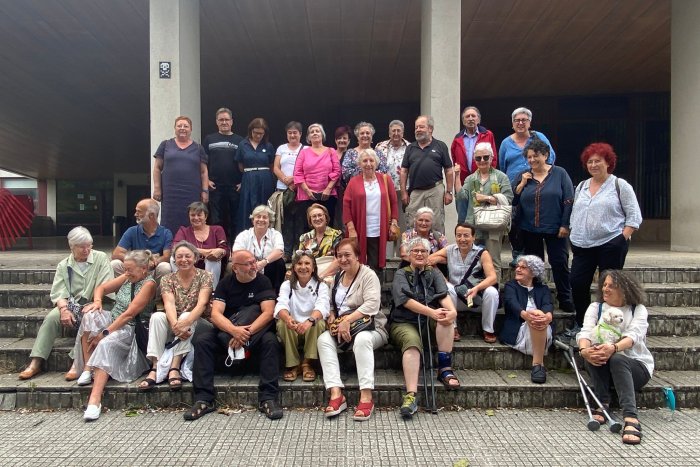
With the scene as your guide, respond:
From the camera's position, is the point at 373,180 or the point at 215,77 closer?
the point at 373,180

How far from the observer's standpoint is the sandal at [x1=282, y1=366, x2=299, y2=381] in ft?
13.1

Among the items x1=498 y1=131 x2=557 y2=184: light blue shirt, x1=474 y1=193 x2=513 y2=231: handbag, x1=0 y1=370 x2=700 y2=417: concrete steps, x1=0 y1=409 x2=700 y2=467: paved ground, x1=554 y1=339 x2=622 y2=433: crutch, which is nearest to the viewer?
x1=0 y1=409 x2=700 y2=467: paved ground

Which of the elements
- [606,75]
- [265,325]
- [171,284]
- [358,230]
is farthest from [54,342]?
[606,75]

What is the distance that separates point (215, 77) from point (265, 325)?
8296 mm

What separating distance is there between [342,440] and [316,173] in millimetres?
2916

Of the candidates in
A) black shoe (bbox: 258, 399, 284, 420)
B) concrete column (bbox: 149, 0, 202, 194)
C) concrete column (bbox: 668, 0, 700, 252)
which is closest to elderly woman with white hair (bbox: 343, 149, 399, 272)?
black shoe (bbox: 258, 399, 284, 420)

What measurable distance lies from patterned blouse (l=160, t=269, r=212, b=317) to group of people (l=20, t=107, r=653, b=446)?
0.03 feet

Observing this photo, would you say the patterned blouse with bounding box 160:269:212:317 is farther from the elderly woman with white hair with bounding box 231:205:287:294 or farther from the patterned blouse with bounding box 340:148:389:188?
the patterned blouse with bounding box 340:148:389:188

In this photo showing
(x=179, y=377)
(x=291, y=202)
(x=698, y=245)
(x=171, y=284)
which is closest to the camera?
(x=179, y=377)

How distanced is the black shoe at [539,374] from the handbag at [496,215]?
4.32 feet

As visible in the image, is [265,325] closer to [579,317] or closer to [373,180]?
[373,180]

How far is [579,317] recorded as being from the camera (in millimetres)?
4414

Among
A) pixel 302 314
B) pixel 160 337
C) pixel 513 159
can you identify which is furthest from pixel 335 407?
pixel 513 159

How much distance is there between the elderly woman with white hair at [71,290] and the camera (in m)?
4.20
